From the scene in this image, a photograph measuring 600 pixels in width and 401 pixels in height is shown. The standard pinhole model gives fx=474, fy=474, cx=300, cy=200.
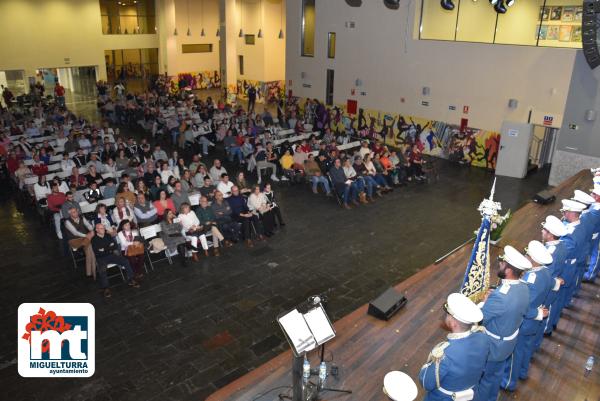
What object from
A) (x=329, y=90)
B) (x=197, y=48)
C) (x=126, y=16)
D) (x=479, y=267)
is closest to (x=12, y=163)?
(x=479, y=267)

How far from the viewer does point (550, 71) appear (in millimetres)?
14055

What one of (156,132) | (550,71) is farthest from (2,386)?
(550,71)

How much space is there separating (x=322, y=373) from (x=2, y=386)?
13.5ft

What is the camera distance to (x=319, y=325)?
4.19 m

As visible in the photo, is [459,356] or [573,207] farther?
[573,207]

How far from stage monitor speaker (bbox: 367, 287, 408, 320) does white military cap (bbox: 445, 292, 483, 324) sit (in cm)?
218

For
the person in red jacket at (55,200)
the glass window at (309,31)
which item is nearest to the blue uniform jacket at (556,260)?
the person in red jacket at (55,200)

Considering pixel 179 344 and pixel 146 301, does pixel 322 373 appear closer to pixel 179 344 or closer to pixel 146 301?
pixel 179 344

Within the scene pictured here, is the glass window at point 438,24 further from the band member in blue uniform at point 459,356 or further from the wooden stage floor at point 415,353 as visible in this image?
the band member in blue uniform at point 459,356

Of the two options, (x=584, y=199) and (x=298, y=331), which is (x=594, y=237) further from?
(x=298, y=331)

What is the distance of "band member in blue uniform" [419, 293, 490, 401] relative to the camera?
3701 millimetres

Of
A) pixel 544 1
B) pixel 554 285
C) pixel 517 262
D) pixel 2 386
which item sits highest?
pixel 544 1

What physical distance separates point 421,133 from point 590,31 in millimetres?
6963


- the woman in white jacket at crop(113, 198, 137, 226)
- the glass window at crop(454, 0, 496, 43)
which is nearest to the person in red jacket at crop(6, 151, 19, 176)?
the woman in white jacket at crop(113, 198, 137, 226)
